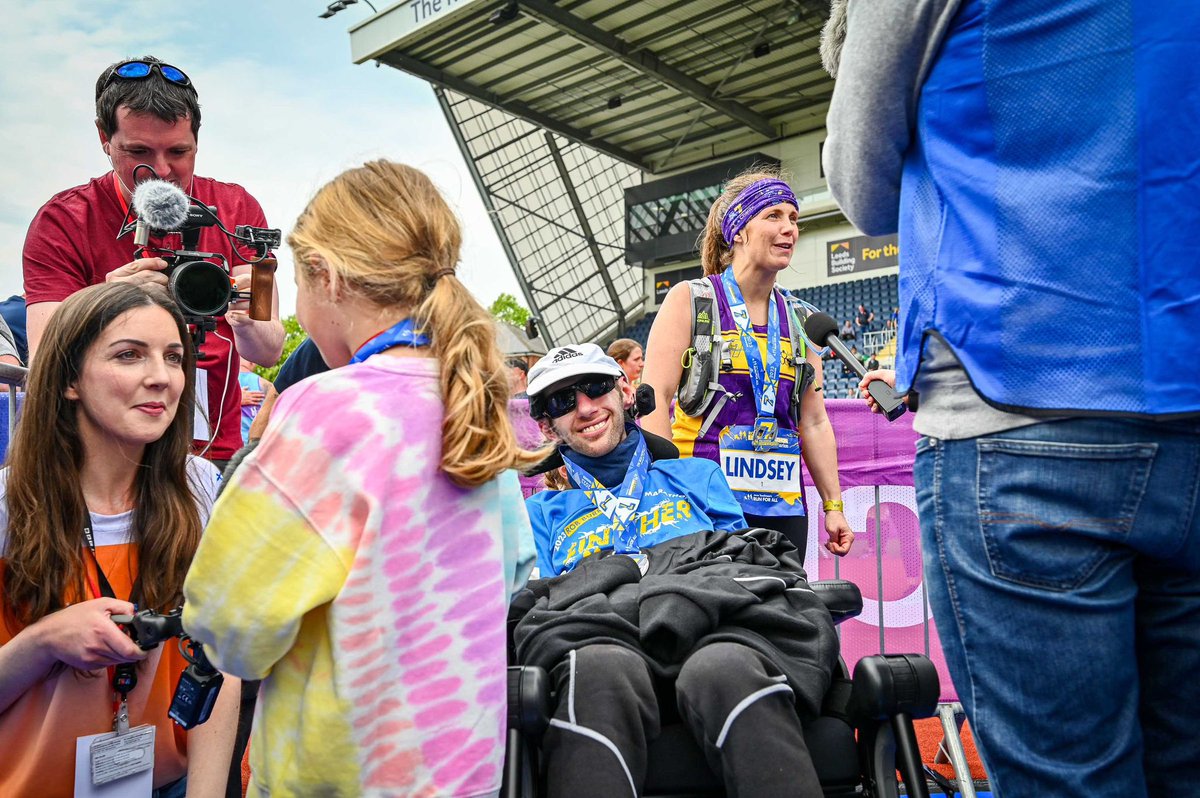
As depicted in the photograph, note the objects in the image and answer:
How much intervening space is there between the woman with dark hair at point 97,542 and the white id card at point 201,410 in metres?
0.28

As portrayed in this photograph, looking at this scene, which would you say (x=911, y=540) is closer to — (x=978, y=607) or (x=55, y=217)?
(x=978, y=607)

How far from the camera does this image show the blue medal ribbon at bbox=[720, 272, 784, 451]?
317 centimetres

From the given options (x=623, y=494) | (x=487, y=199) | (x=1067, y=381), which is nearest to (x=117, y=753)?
(x=623, y=494)

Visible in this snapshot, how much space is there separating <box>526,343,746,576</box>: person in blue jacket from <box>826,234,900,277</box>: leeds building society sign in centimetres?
2156

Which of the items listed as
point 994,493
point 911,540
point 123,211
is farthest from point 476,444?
point 911,540

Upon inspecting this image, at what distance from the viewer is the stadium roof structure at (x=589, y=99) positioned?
2044cm

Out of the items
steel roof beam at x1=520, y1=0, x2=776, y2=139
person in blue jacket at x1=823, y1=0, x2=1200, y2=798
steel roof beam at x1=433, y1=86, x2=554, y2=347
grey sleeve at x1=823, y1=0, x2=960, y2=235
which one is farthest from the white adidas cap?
steel roof beam at x1=433, y1=86, x2=554, y2=347

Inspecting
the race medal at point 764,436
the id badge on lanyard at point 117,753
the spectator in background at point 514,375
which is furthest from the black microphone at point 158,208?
the race medal at point 764,436

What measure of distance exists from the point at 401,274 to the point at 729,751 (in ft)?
3.68

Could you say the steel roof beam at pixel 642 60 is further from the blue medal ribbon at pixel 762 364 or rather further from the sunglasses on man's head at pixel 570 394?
the sunglasses on man's head at pixel 570 394

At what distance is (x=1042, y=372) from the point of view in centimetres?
113

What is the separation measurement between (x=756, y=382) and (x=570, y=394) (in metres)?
0.71

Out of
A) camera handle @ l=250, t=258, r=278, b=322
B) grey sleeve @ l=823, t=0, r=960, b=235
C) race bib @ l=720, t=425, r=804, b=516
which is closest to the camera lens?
grey sleeve @ l=823, t=0, r=960, b=235

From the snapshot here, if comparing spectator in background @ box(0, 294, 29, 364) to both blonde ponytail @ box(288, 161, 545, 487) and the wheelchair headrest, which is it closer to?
the wheelchair headrest
